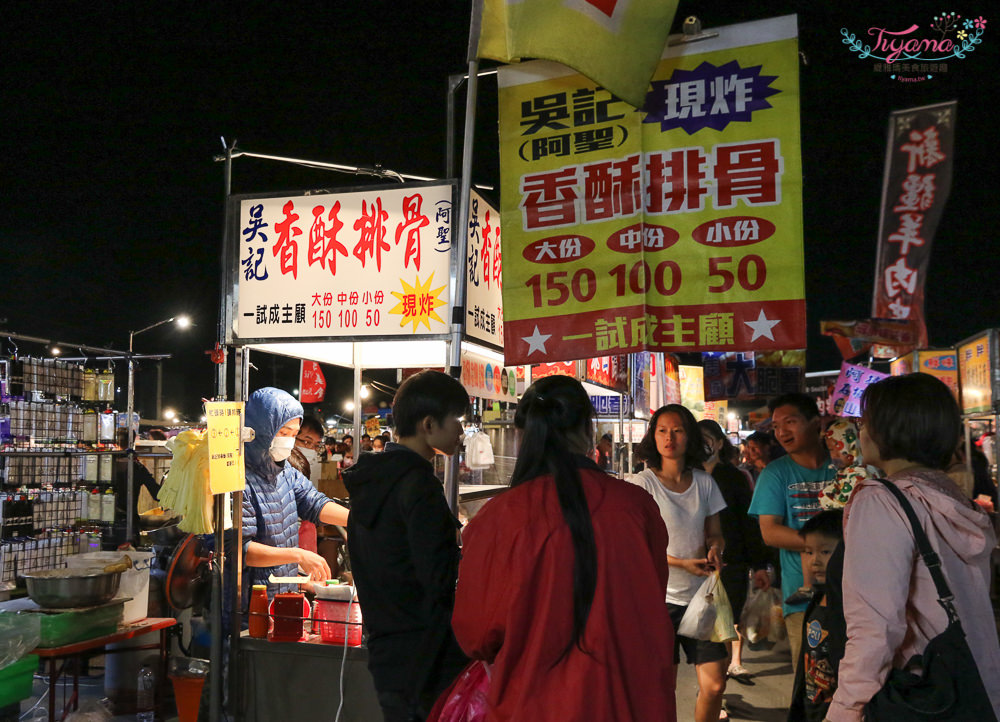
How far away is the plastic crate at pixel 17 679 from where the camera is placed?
4465 mm

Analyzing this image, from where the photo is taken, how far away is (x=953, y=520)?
2.21 meters

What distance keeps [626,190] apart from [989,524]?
6.35ft

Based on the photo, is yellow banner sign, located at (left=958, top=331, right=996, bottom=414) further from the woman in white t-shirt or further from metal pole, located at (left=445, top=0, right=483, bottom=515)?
metal pole, located at (left=445, top=0, right=483, bottom=515)

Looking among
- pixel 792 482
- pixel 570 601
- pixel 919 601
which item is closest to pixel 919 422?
pixel 919 601

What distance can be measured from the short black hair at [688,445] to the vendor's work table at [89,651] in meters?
3.81

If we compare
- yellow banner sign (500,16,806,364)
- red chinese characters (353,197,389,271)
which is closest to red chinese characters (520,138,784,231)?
yellow banner sign (500,16,806,364)

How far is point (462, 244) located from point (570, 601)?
90.4 inches

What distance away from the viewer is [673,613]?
13.9 feet

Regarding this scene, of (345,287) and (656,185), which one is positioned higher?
(656,185)

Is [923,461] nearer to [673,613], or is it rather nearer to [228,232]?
[673,613]

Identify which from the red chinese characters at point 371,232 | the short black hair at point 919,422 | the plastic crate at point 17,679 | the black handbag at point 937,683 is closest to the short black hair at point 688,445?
the red chinese characters at point 371,232

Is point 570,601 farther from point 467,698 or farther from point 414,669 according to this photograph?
point 414,669

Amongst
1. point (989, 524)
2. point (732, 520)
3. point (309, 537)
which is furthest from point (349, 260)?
point (732, 520)

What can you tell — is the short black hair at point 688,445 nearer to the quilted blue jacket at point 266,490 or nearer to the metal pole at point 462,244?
the metal pole at point 462,244
